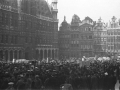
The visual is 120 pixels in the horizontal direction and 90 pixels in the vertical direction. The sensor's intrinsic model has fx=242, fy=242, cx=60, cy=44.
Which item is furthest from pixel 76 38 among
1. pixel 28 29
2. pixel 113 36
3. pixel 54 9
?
pixel 28 29

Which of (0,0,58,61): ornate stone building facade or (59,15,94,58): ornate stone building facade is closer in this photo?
(0,0,58,61): ornate stone building facade

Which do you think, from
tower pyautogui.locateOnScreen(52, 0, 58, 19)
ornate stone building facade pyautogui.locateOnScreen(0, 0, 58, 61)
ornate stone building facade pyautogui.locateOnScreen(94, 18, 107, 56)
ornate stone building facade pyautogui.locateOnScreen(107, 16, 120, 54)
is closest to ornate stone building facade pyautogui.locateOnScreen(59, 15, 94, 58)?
ornate stone building facade pyautogui.locateOnScreen(94, 18, 107, 56)

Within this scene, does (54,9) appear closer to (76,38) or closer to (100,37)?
(76,38)

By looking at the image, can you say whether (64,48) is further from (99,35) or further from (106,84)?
(106,84)

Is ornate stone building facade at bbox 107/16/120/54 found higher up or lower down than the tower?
lower down

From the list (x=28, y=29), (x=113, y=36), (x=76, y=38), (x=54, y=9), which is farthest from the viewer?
(x=113, y=36)

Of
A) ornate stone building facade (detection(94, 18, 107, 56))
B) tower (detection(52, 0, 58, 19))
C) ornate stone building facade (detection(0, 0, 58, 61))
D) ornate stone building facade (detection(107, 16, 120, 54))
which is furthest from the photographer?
ornate stone building facade (detection(94, 18, 107, 56))

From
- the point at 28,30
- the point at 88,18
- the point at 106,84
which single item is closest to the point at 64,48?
the point at 88,18

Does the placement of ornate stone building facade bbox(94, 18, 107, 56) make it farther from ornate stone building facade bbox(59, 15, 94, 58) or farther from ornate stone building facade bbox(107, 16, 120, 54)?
ornate stone building facade bbox(59, 15, 94, 58)

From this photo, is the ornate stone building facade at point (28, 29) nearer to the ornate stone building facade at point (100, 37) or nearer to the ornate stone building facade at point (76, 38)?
the ornate stone building facade at point (76, 38)
